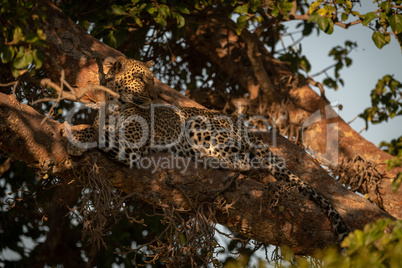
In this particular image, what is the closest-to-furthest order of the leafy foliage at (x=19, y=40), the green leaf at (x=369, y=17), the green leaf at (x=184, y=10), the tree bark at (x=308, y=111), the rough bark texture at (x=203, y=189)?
the leafy foliage at (x=19, y=40) < the rough bark texture at (x=203, y=189) < the green leaf at (x=369, y=17) < the green leaf at (x=184, y=10) < the tree bark at (x=308, y=111)

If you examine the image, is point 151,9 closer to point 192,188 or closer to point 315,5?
point 315,5

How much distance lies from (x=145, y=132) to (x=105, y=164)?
4.56ft

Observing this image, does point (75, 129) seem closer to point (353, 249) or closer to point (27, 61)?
point (27, 61)

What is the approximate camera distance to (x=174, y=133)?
7.43m

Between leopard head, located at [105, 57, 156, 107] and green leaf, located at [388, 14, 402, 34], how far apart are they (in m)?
3.35

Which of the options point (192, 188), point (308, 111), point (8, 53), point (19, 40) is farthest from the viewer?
point (308, 111)

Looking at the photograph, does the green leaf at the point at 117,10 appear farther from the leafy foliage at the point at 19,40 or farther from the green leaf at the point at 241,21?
the leafy foliage at the point at 19,40

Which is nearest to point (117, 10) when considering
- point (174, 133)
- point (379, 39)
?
point (174, 133)

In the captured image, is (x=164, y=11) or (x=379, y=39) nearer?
(x=379, y=39)

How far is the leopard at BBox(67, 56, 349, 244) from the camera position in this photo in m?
6.17

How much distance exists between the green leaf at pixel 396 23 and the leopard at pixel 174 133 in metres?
2.34

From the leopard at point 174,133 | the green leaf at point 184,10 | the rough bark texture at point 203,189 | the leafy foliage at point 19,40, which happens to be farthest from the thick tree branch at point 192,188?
the green leaf at point 184,10

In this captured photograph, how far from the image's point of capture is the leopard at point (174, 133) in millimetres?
6172

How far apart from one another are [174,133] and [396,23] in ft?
11.0
